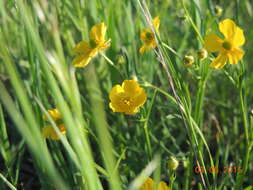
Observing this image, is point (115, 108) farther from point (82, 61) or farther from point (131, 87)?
point (82, 61)

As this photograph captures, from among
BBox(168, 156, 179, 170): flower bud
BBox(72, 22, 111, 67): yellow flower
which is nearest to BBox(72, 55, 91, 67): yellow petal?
BBox(72, 22, 111, 67): yellow flower

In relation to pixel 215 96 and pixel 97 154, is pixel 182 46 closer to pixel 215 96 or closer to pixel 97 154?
pixel 215 96

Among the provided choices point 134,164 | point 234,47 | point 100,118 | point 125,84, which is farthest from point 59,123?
point 100,118

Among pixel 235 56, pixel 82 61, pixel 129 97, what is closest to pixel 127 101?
pixel 129 97

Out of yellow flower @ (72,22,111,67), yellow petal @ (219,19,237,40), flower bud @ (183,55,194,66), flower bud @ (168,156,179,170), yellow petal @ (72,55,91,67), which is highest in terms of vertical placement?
yellow flower @ (72,22,111,67)

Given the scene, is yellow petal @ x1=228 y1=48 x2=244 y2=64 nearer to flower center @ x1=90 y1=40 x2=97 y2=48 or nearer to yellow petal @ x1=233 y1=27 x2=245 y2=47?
yellow petal @ x1=233 y1=27 x2=245 y2=47

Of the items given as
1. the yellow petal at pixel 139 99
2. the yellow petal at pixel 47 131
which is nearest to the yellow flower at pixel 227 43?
the yellow petal at pixel 139 99
